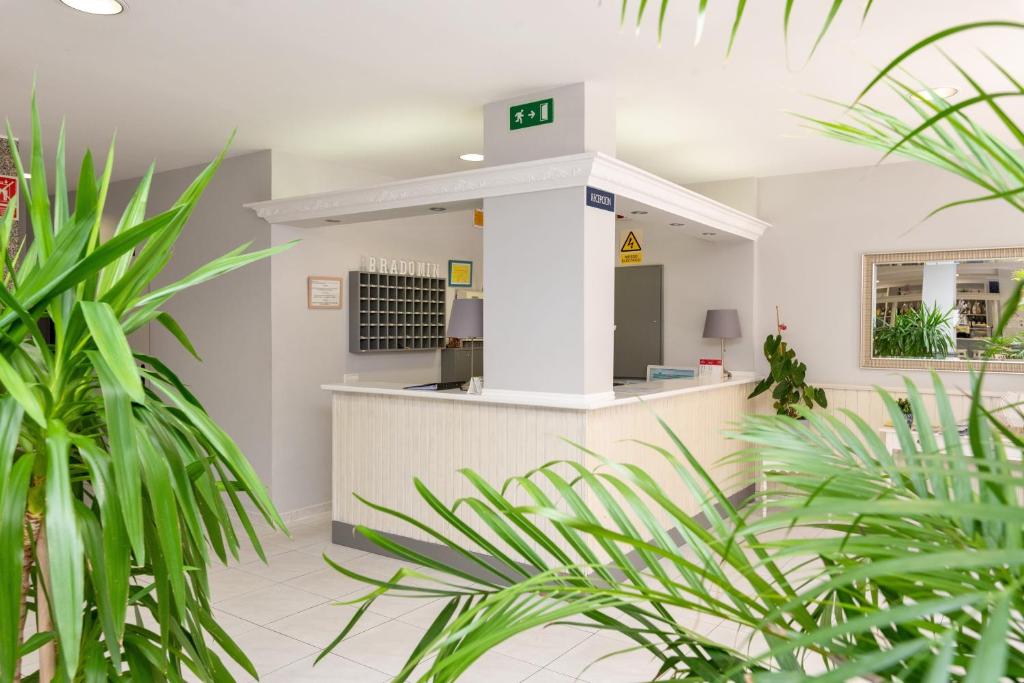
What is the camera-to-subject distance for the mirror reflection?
5418mm

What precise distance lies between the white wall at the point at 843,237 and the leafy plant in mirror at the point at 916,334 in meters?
0.17

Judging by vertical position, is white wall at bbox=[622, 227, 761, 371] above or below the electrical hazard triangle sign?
below

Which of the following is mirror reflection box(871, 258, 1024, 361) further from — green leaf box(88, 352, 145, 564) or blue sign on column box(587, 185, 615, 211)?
green leaf box(88, 352, 145, 564)

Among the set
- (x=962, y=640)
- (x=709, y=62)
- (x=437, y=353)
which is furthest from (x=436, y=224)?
(x=962, y=640)

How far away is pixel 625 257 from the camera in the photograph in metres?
6.86

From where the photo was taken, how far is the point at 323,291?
593cm

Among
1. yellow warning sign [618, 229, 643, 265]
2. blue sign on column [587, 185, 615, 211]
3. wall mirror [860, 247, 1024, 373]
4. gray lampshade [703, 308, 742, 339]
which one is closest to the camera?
blue sign on column [587, 185, 615, 211]

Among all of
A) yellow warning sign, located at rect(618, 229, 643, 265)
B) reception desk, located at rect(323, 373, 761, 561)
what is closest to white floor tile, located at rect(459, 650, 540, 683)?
reception desk, located at rect(323, 373, 761, 561)

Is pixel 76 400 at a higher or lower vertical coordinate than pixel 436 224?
lower

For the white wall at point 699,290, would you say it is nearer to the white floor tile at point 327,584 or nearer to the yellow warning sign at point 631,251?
the yellow warning sign at point 631,251

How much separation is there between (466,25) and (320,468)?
3800 mm

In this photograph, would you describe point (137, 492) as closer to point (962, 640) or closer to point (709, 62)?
point (962, 640)

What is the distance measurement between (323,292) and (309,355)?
51cm

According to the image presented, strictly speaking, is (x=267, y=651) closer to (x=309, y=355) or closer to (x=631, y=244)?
(x=309, y=355)
